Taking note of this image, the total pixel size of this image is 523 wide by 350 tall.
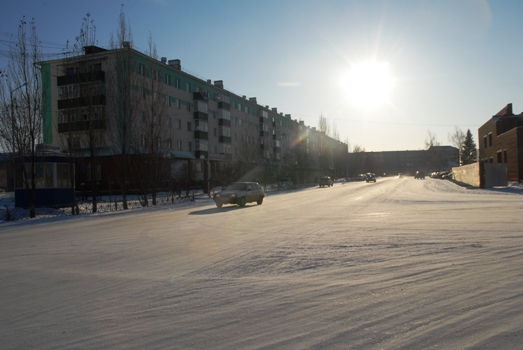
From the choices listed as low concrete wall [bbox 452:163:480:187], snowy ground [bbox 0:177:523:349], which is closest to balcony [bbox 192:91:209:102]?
low concrete wall [bbox 452:163:480:187]

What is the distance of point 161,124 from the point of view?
31.0 m

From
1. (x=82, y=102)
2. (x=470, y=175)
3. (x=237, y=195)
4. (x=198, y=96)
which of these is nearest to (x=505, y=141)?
(x=470, y=175)

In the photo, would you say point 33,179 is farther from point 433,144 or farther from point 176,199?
point 433,144

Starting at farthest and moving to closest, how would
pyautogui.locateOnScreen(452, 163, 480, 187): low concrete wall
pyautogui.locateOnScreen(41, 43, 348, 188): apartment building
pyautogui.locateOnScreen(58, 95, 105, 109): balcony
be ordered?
pyautogui.locateOnScreen(452, 163, 480, 187): low concrete wall < pyautogui.locateOnScreen(41, 43, 348, 188): apartment building < pyautogui.locateOnScreen(58, 95, 105, 109): balcony

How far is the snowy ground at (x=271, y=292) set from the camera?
4445 mm

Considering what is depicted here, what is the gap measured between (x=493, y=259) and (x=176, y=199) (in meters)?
27.9

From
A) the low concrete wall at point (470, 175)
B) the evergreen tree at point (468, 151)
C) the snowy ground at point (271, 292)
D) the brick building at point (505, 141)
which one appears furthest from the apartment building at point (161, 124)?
the evergreen tree at point (468, 151)

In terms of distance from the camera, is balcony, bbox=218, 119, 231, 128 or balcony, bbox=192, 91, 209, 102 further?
balcony, bbox=218, 119, 231, 128

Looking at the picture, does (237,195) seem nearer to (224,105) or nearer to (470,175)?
(470,175)

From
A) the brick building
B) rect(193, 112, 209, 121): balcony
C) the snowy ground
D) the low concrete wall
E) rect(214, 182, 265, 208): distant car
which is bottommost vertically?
the snowy ground

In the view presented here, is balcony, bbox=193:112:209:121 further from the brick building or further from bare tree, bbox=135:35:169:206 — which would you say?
the brick building

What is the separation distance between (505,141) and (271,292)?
164 feet

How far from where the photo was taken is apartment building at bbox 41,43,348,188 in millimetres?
26297

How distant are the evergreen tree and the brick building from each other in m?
35.8
